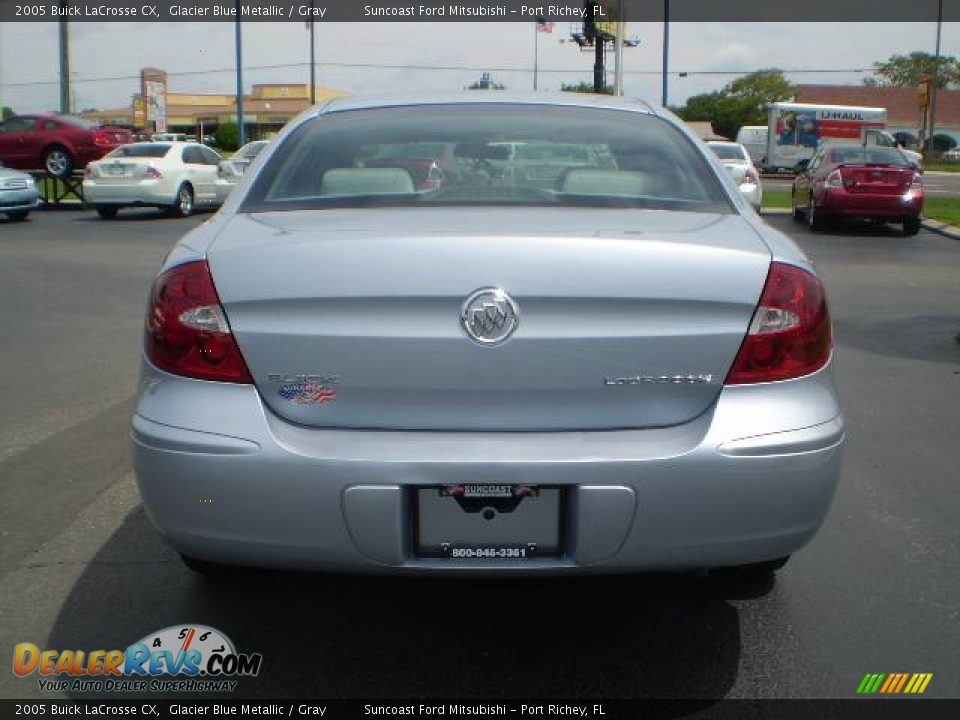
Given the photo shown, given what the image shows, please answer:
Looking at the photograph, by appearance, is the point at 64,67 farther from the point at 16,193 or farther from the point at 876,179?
the point at 876,179

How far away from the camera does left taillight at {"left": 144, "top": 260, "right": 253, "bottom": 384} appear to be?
9.52 ft

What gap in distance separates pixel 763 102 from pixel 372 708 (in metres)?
92.2

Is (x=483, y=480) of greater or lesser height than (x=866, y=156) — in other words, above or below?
below

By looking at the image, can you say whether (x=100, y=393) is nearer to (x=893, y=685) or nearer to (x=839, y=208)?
(x=893, y=685)

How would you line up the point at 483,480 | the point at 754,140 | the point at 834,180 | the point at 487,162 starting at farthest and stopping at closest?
the point at 754,140 → the point at 834,180 → the point at 487,162 → the point at 483,480

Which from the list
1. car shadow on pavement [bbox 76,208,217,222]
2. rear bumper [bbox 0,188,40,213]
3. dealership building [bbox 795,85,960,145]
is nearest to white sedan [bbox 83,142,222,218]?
car shadow on pavement [bbox 76,208,217,222]

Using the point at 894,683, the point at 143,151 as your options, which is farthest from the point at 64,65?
the point at 894,683

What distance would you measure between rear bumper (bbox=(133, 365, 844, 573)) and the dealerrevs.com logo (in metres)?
0.48

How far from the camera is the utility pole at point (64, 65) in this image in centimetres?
3120

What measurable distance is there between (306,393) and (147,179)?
19595mm

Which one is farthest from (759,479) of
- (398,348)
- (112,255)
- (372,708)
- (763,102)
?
(763,102)

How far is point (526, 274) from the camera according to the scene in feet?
9.21

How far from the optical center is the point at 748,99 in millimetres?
90875

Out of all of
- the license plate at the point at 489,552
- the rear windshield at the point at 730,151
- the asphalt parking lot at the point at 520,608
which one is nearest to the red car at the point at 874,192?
the rear windshield at the point at 730,151
